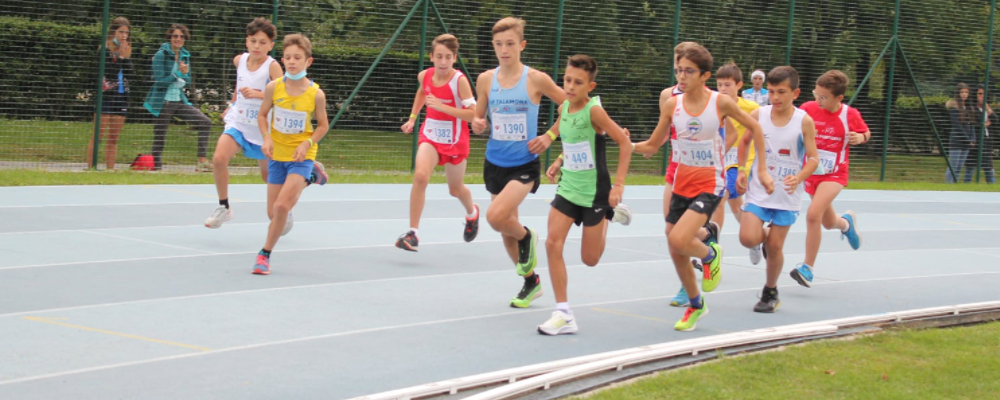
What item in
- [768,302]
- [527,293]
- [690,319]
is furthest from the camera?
[768,302]

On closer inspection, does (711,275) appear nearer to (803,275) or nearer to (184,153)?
(803,275)

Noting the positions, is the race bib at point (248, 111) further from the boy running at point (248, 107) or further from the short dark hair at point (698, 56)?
the short dark hair at point (698, 56)

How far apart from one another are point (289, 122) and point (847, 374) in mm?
4679

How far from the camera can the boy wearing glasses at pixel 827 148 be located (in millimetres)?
8312

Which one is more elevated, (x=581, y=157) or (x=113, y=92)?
(x=113, y=92)

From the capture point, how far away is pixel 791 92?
7.70 metres

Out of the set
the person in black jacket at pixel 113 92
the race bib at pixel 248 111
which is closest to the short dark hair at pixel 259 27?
the race bib at pixel 248 111

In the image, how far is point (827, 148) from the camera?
8.45 m

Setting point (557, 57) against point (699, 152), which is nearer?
point (699, 152)

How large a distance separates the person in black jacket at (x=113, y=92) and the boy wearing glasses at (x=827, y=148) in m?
9.70

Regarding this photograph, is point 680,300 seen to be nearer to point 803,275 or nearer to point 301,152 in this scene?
point 803,275

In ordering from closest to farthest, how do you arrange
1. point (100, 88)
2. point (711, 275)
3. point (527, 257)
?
1. point (711, 275)
2. point (527, 257)
3. point (100, 88)

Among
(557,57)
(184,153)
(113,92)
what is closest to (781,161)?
(184,153)

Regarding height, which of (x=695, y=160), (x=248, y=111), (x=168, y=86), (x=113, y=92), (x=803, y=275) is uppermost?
(x=168, y=86)
